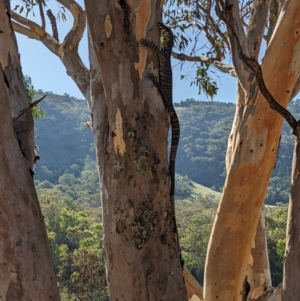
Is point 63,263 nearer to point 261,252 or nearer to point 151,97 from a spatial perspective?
point 261,252

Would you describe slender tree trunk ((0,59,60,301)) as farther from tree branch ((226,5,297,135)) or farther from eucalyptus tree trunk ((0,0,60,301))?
tree branch ((226,5,297,135))

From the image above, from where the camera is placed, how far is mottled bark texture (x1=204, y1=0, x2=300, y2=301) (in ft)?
7.29

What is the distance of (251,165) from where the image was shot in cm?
228

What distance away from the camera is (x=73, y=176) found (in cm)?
2083

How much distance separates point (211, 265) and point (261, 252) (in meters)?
0.61

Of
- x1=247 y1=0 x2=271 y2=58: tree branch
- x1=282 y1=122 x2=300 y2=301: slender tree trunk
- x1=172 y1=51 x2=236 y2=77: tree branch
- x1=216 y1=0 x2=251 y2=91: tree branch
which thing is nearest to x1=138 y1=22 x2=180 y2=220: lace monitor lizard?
x1=282 y1=122 x2=300 y2=301: slender tree trunk

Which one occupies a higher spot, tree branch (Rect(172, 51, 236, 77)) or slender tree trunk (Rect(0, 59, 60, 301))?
tree branch (Rect(172, 51, 236, 77))

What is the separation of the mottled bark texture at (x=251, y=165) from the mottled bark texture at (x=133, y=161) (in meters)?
0.76

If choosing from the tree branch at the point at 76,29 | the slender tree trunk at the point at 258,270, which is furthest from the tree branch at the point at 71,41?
the slender tree trunk at the point at 258,270

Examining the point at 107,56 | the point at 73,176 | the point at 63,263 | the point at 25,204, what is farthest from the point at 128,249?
the point at 73,176

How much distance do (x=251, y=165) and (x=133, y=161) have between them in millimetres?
900

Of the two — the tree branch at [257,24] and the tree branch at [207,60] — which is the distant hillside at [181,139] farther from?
the tree branch at [257,24]

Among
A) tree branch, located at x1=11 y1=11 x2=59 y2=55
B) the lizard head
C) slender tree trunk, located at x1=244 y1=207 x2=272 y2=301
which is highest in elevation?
tree branch, located at x1=11 y1=11 x2=59 y2=55

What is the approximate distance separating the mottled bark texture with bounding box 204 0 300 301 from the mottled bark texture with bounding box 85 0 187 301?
2.49ft
